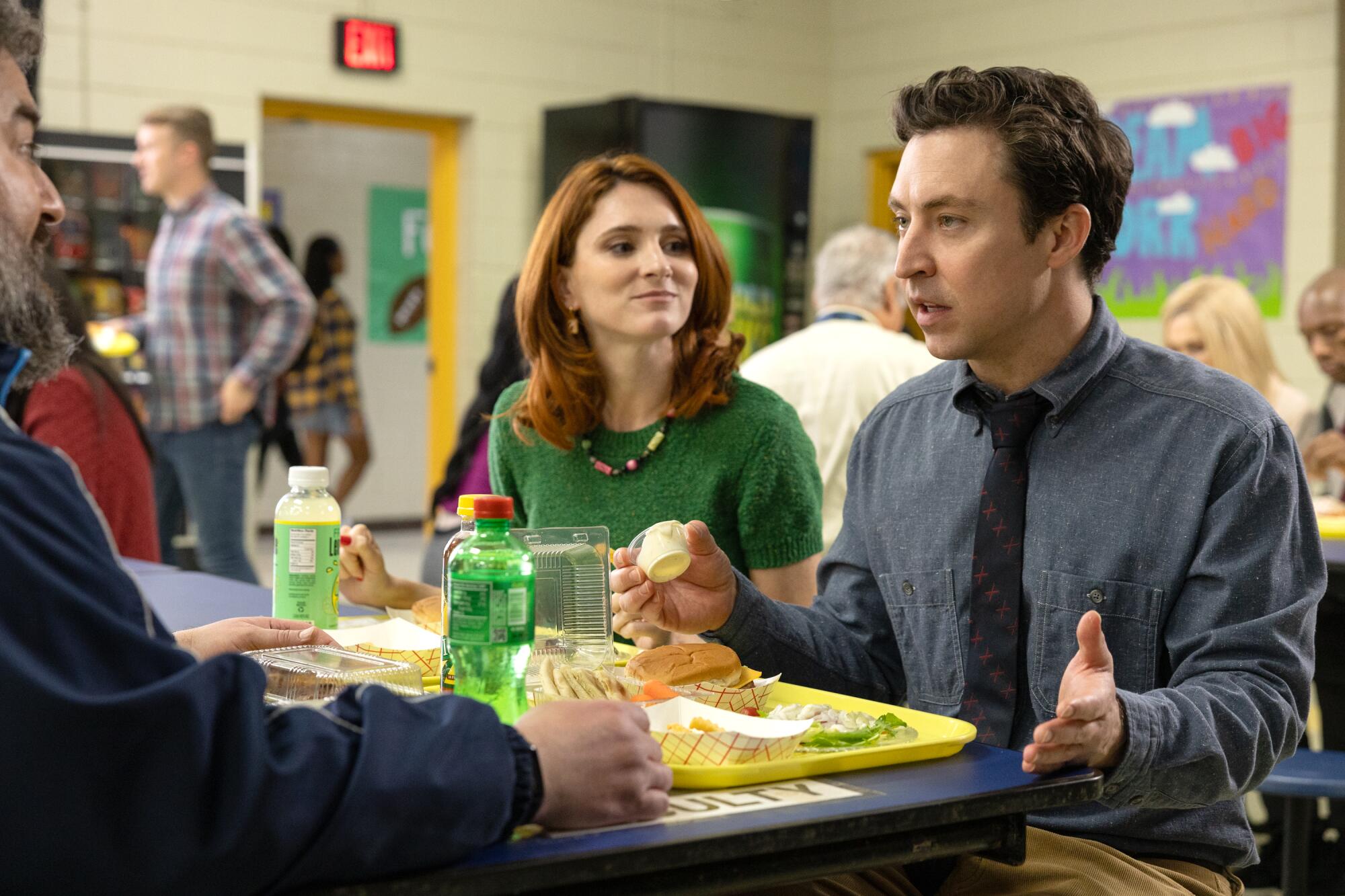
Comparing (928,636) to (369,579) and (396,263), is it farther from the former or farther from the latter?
(396,263)

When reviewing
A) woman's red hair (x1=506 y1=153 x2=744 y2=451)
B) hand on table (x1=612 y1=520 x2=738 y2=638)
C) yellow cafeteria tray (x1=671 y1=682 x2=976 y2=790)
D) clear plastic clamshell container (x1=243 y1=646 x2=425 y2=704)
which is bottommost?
yellow cafeteria tray (x1=671 y1=682 x2=976 y2=790)

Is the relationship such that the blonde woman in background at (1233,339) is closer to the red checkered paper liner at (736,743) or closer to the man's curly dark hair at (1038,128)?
the man's curly dark hair at (1038,128)

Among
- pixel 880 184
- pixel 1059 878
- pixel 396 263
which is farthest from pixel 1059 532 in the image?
pixel 396 263

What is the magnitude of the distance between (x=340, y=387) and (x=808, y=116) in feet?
10.3

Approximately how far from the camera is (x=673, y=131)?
789cm

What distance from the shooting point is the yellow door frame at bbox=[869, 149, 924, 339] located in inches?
349

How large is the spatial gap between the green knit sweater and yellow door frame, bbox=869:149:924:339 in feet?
20.8

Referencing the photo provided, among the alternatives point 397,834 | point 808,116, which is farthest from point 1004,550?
point 808,116

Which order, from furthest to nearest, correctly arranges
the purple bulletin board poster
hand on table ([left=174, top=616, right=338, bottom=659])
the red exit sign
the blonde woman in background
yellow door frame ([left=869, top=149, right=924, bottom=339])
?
1. yellow door frame ([left=869, top=149, right=924, bottom=339])
2. the red exit sign
3. the purple bulletin board poster
4. the blonde woman in background
5. hand on table ([left=174, top=616, right=338, bottom=659])

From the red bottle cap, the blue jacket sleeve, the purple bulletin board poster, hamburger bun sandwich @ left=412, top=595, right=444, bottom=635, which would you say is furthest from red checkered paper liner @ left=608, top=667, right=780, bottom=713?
the purple bulletin board poster

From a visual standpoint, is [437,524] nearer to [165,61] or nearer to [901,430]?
[901,430]

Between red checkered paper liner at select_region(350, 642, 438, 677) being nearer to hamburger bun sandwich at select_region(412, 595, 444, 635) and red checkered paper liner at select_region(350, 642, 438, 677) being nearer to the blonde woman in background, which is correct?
hamburger bun sandwich at select_region(412, 595, 444, 635)

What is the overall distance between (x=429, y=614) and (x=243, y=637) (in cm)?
45

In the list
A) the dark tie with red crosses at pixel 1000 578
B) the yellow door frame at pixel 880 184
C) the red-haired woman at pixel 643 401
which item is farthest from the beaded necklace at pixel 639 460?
the yellow door frame at pixel 880 184
